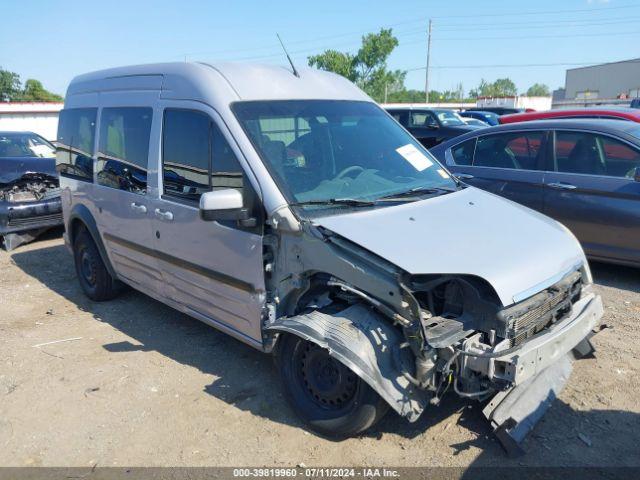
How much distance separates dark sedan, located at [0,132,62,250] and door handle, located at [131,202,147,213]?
470cm

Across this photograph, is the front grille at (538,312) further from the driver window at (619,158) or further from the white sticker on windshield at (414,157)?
the driver window at (619,158)

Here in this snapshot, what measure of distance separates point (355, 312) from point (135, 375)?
2.07 m

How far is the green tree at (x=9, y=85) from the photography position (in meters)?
73.6

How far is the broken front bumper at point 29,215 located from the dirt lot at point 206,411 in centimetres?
348

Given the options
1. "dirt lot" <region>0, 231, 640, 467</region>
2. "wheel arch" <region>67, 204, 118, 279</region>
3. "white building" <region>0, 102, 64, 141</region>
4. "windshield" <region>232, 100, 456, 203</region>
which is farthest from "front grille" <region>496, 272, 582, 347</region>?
"white building" <region>0, 102, 64, 141</region>

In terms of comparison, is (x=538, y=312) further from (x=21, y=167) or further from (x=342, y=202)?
(x=21, y=167)

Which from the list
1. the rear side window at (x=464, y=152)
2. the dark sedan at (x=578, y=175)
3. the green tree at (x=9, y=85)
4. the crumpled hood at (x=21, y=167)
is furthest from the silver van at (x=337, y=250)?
the green tree at (x=9, y=85)

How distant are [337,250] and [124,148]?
2576 mm

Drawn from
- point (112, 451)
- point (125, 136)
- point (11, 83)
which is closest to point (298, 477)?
point (112, 451)

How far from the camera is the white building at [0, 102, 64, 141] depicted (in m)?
29.6

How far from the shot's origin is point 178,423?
11.7 feet

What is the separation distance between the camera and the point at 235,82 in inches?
150

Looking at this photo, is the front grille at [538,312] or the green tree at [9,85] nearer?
the front grille at [538,312]

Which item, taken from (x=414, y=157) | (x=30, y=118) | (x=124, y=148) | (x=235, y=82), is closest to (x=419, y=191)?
(x=414, y=157)
